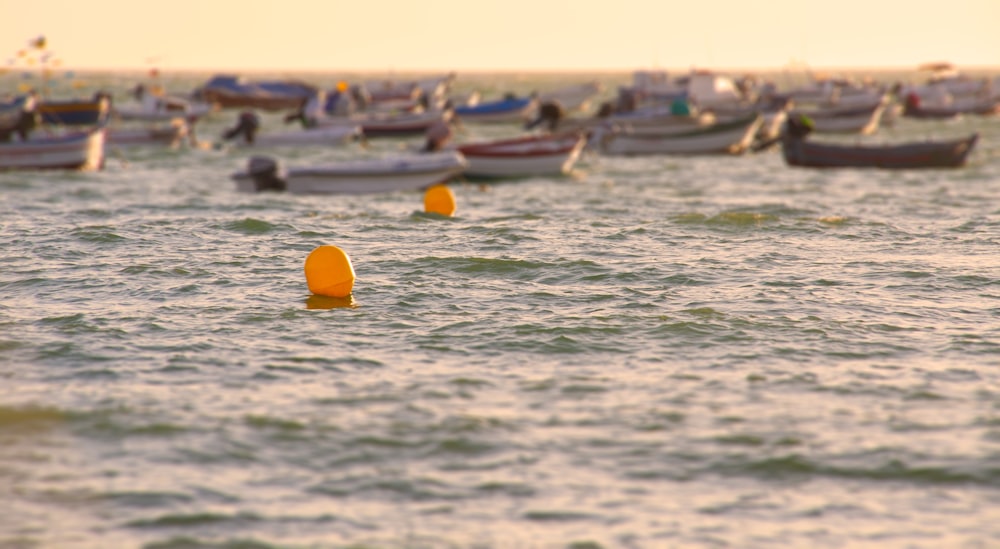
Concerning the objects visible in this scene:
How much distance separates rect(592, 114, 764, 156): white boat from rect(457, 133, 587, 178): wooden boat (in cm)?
831

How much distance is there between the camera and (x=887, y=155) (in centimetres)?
3425

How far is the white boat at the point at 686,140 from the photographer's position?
41094mm

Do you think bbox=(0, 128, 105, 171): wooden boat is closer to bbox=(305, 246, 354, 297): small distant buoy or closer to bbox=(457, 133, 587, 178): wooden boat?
bbox=(457, 133, 587, 178): wooden boat

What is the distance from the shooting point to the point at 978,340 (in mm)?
12383

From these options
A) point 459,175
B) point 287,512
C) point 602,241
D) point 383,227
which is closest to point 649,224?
point 602,241

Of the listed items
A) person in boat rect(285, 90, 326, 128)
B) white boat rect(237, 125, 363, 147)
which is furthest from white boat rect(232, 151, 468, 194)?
person in boat rect(285, 90, 326, 128)

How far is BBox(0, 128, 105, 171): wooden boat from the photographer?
32.4m

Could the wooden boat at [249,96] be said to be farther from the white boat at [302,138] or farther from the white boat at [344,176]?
the white boat at [344,176]

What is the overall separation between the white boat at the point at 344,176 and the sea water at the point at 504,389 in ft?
22.5

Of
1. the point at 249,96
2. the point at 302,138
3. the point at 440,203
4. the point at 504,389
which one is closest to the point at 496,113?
the point at 302,138

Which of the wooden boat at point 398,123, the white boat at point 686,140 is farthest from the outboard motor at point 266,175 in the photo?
the wooden boat at point 398,123

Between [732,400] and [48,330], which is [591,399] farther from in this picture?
[48,330]

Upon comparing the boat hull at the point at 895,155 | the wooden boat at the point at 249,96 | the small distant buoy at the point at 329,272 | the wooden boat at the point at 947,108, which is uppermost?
the small distant buoy at the point at 329,272

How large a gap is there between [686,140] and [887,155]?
8415mm
